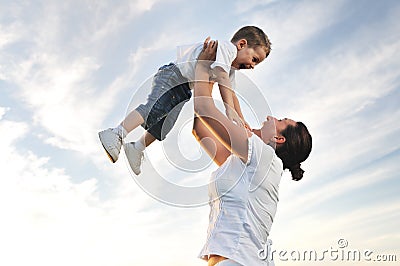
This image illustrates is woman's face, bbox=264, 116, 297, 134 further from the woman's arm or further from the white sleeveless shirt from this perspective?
the woman's arm

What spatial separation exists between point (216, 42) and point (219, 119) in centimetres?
122

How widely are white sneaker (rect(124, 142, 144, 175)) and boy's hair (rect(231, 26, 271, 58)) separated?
1.37 m

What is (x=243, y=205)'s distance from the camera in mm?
2133

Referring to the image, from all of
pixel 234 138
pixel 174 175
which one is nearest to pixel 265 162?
pixel 234 138

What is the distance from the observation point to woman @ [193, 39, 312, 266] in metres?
2.04

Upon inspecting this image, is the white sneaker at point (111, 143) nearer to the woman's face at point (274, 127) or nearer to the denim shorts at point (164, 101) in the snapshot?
the denim shorts at point (164, 101)

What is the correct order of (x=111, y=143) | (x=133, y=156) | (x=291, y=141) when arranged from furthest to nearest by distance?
(x=133, y=156) < (x=111, y=143) < (x=291, y=141)

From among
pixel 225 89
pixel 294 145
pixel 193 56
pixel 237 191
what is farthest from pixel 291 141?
pixel 193 56

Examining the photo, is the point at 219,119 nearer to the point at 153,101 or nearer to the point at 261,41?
the point at 153,101

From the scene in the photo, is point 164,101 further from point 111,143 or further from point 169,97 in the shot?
point 111,143

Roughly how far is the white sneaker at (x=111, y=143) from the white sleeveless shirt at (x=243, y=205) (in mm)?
1056

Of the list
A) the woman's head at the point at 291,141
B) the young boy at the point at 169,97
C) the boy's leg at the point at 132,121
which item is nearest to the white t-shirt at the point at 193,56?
the young boy at the point at 169,97

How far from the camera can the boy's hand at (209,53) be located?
299 cm

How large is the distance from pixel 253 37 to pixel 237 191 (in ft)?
6.99
